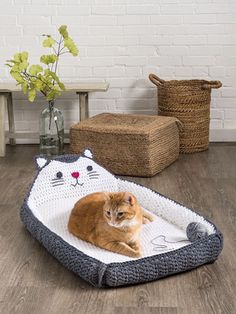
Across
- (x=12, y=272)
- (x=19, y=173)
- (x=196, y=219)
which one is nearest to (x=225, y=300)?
(x=196, y=219)

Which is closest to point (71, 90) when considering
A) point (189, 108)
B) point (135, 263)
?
point (189, 108)

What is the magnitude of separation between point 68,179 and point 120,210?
73cm

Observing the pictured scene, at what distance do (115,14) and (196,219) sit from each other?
2.37m

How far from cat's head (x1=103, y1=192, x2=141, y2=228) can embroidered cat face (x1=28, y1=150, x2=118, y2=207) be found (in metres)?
0.61

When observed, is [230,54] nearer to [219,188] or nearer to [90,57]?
[90,57]

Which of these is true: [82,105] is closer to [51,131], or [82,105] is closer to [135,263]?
[51,131]

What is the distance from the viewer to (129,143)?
3.85 m

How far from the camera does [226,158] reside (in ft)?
14.0

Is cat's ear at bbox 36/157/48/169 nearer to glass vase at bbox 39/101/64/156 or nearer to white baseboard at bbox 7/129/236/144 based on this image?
glass vase at bbox 39/101/64/156

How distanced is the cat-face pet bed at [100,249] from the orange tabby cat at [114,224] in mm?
33

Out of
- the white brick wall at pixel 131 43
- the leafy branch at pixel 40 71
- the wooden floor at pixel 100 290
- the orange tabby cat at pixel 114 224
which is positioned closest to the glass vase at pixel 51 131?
the leafy branch at pixel 40 71

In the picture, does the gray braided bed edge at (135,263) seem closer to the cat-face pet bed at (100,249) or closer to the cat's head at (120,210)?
the cat-face pet bed at (100,249)

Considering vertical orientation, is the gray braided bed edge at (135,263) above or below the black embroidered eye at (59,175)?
below

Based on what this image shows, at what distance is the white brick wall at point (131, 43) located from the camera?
4.55 metres
